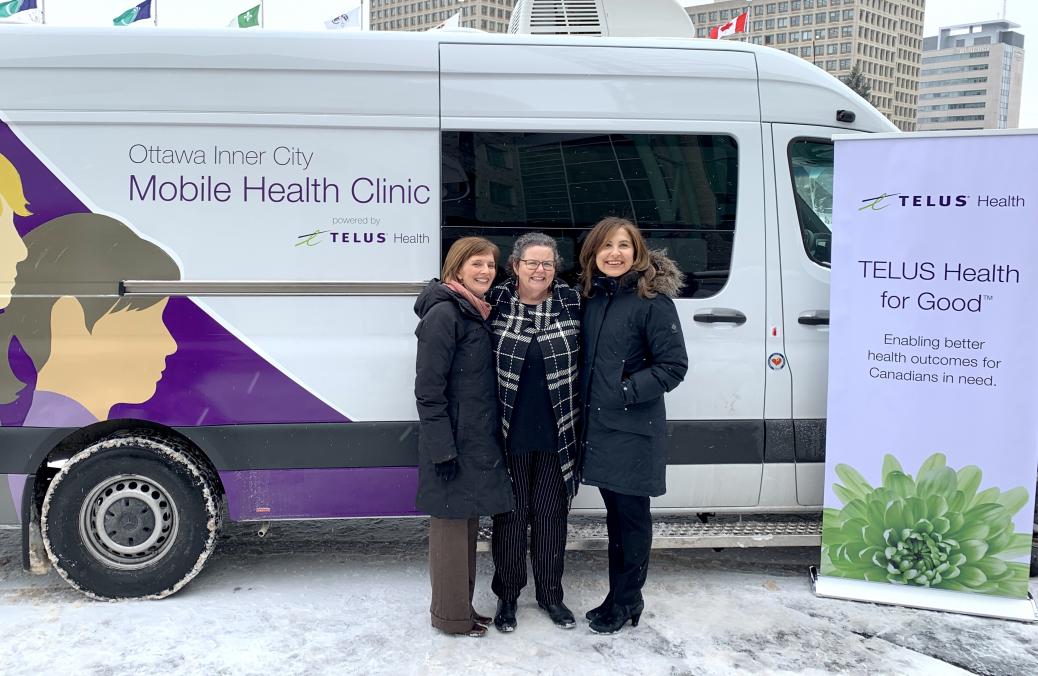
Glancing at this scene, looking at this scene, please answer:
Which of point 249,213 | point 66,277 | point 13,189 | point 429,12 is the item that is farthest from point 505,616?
point 429,12

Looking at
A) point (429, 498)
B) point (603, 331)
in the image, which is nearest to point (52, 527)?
point (429, 498)

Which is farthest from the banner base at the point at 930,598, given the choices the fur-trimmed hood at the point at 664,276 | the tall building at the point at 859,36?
the tall building at the point at 859,36

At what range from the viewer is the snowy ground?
3.57 m

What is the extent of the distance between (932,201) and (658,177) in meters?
1.25

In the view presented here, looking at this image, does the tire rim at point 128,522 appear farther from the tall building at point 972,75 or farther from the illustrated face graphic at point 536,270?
the tall building at point 972,75

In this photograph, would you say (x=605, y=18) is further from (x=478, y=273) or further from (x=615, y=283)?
(x=478, y=273)

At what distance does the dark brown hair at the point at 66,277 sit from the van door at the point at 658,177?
1.41 meters

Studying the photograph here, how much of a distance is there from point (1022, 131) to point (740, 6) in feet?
366

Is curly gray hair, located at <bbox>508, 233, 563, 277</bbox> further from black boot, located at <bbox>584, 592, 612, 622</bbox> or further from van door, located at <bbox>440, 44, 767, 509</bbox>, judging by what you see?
black boot, located at <bbox>584, 592, 612, 622</bbox>

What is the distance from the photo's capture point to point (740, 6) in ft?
347

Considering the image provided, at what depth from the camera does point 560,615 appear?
3943 mm

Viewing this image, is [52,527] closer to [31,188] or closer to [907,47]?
[31,188]

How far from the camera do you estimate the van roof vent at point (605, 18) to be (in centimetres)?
459

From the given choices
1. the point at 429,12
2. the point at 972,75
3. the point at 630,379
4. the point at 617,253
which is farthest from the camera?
the point at 972,75
